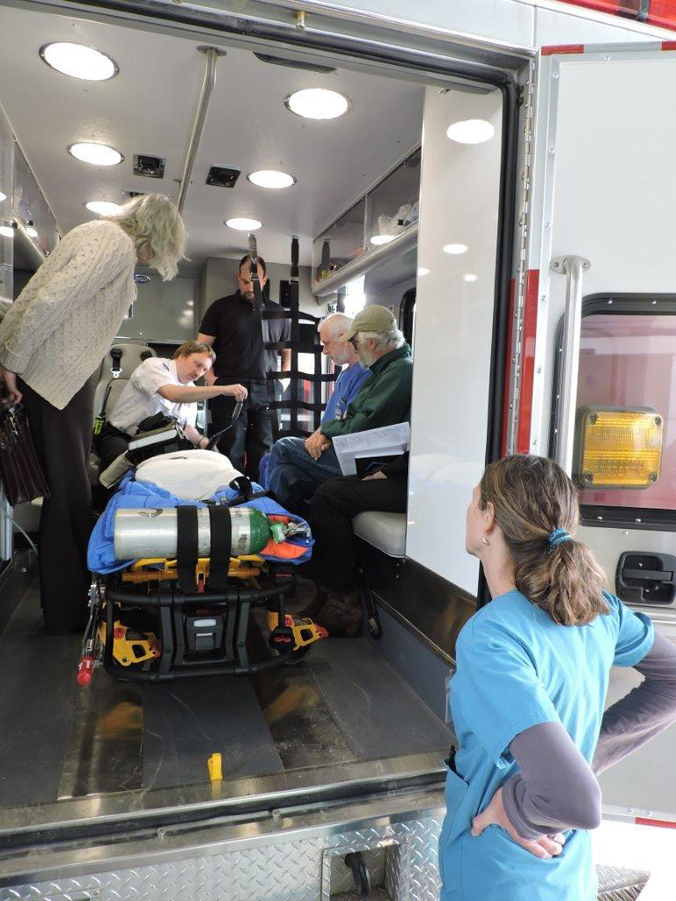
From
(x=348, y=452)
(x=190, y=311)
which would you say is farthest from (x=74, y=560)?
(x=190, y=311)

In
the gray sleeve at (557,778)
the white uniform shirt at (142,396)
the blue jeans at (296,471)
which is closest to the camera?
the gray sleeve at (557,778)

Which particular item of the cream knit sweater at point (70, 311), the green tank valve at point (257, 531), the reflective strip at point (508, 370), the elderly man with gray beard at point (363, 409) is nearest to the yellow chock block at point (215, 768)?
the green tank valve at point (257, 531)

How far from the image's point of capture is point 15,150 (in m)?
3.56

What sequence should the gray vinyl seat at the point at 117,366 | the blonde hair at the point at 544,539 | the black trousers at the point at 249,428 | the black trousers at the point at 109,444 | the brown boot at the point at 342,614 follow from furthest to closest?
the black trousers at the point at 249,428, the gray vinyl seat at the point at 117,366, the black trousers at the point at 109,444, the brown boot at the point at 342,614, the blonde hair at the point at 544,539

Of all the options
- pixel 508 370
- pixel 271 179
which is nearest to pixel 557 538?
pixel 508 370

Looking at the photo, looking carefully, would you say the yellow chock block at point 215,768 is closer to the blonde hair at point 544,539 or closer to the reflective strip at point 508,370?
the blonde hair at point 544,539

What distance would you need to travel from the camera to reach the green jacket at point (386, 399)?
3.27 meters

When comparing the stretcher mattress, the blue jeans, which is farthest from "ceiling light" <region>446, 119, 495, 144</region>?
the blue jeans

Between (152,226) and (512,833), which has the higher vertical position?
(152,226)

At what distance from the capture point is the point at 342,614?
3184mm

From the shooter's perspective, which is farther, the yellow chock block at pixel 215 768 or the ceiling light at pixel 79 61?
the ceiling light at pixel 79 61

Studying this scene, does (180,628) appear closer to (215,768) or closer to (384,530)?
(215,768)

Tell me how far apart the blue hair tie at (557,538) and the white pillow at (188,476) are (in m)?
1.85

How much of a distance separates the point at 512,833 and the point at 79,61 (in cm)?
328
